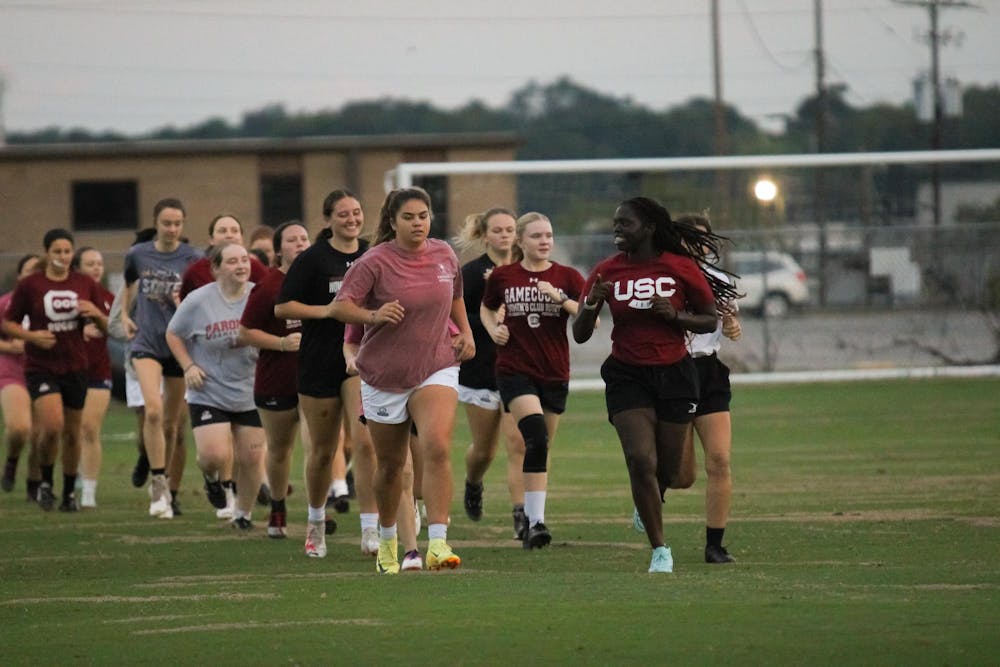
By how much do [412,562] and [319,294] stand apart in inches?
77.5

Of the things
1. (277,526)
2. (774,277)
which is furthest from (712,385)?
(774,277)

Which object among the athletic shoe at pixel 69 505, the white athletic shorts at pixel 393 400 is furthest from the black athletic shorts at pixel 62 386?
the white athletic shorts at pixel 393 400

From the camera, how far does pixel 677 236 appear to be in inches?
415

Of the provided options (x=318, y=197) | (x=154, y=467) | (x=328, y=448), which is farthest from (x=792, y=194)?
(x=318, y=197)

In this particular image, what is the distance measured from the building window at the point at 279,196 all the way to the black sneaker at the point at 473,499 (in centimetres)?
4272

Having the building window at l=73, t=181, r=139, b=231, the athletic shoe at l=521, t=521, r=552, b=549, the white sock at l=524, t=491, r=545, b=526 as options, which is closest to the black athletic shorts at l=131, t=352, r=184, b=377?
the white sock at l=524, t=491, r=545, b=526

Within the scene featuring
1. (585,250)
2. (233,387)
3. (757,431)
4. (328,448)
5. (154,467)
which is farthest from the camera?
(585,250)

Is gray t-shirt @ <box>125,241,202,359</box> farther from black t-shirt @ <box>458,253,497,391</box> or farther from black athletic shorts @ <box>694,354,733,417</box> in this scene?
black athletic shorts @ <box>694,354,733,417</box>

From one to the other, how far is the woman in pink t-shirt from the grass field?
0.62m

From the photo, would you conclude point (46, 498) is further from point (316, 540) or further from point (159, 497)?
point (316, 540)

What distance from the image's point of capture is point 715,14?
178 feet

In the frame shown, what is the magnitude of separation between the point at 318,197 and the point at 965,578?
157ft

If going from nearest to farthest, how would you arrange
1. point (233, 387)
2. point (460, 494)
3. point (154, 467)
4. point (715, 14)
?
1. point (233, 387)
2. point (154, 467)
3. point (460, 494)
4. point (715, 14)

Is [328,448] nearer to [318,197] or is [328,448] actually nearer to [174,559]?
[174,559]
